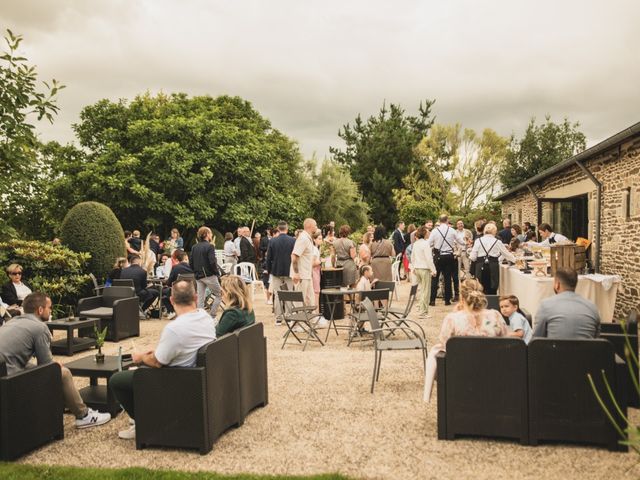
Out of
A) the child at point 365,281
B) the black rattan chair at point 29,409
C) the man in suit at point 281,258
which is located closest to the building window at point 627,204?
the child at point 365,281

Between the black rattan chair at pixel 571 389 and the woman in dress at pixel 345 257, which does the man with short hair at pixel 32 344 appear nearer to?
the black rattan chair at pixel 571 389

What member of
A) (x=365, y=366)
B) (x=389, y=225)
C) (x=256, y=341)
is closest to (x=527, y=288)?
(x=365, y=366)

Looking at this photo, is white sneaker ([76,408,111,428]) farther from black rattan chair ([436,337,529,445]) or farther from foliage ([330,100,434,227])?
foliage ([330,100,434,227])

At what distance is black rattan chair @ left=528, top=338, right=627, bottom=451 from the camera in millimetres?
4137

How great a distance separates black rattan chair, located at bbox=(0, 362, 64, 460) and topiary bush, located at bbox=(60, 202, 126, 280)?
8.65 meters

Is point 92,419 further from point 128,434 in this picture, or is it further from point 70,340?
point 70,340

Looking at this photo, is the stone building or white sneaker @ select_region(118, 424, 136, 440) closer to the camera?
white sneaker @ select_region(118, 424, 136, 440)

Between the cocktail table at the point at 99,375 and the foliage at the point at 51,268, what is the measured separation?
5.33 metres

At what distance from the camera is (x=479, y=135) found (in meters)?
41.3

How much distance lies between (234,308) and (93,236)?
8613 mm

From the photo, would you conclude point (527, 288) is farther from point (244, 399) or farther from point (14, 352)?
point (14, 352)

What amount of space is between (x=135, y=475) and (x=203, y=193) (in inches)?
904

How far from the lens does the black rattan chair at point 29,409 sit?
13.7 ft

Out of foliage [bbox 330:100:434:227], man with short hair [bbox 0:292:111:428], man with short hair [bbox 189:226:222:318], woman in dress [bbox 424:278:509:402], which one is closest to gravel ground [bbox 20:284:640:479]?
man with short hair [bbox 0:292:111:428]
